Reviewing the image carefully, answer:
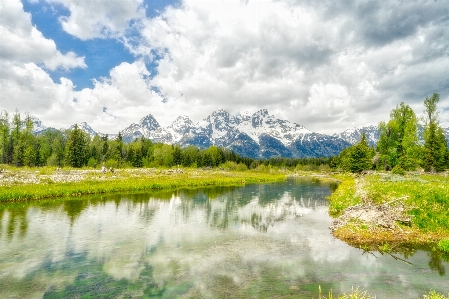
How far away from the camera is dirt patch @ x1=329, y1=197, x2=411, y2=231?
67.9ft

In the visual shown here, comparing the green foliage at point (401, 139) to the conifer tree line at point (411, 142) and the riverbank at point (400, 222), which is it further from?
the riverbank at point (400, 222)

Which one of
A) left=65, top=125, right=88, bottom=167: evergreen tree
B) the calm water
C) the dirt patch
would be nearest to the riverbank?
the dirt patch

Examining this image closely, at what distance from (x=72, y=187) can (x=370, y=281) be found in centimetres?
3960

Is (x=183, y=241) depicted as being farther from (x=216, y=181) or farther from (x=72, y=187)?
(x=216, y=181)

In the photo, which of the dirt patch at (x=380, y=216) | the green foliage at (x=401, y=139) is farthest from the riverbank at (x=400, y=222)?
the green foliage at (x=401, y=139)

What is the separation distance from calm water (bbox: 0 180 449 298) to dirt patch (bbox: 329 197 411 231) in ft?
7.29

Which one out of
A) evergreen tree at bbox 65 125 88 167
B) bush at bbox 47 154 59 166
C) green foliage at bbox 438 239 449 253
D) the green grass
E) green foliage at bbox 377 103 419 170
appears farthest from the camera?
bush at bbox 47 154 59 166

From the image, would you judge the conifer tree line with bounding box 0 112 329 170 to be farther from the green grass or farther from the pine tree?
the green grass

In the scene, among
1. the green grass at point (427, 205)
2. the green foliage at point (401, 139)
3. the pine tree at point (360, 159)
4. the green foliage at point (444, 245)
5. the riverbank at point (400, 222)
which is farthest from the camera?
the pine tree at point (360, 159)

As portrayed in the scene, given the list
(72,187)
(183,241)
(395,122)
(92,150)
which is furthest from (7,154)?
(395,122)

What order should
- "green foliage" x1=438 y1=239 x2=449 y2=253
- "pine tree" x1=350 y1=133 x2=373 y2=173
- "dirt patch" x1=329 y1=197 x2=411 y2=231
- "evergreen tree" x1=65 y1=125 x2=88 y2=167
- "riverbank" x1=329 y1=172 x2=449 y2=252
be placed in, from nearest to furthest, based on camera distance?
"green foliage" x1=438 y1=239 x2=449 y2=253 → "riverbank" x1=329 y1=172 x2=449 y2=252 → "dirt patch" x1=329 y1=197 x2=411 y2=231 → "pine tree" x1=350 y1=133 x2=373 y2=173 → "evergreen tree" x1=65 y1=125 x2=88 y2=167

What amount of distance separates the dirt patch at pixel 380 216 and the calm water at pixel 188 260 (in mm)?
2223

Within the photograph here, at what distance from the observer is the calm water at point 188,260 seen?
11336 millimetres

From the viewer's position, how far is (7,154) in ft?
363
